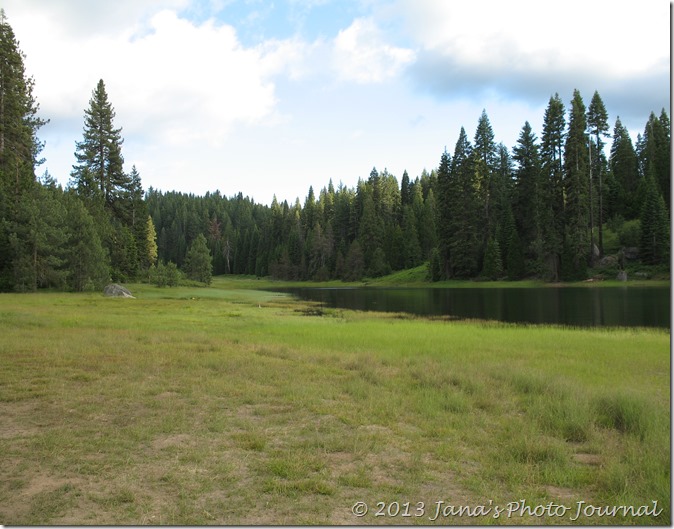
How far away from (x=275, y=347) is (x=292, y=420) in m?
8.49

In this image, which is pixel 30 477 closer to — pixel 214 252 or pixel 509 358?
pixel 509 358

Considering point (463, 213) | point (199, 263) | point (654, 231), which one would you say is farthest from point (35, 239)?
point (654, 231)

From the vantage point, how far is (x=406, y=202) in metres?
135

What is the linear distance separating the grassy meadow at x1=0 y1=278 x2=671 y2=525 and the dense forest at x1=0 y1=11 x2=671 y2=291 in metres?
33.9

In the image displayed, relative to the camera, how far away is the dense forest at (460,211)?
149ft

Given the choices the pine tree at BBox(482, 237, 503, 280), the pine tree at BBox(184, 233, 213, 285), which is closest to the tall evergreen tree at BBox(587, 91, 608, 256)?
the pine tree at BBox(482, 237, 503, 280)

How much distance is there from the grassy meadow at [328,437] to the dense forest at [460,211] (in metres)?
33.9

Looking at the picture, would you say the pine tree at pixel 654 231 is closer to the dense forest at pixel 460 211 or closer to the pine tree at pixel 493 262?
the dense forest at pixel 460 211

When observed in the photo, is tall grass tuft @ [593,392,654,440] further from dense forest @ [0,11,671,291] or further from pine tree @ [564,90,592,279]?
pine tree @ [564,90,592,279]

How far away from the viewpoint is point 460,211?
82.8 meters

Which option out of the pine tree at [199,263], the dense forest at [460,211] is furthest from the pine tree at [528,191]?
the pine tree at [199,263]

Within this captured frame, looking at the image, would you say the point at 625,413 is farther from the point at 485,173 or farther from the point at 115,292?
the point at 485,173

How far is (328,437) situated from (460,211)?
79393mm

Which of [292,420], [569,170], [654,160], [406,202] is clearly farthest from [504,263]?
[292,420]
